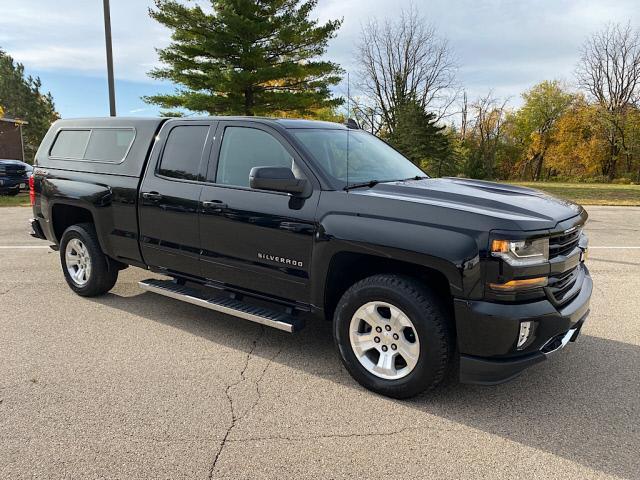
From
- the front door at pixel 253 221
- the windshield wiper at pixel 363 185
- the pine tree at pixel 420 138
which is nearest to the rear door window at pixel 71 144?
the front door at pixel 253 221

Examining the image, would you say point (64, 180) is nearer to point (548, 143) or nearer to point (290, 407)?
point (290, 407)

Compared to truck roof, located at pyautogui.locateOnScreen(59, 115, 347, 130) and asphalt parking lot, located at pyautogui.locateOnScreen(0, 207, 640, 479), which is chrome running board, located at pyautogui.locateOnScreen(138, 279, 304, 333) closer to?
asphalt parking lot, located at pyautogui.locateOnScreen(0, 207, 640, 479)

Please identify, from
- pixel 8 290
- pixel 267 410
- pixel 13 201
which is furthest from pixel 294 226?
pixel 13 201

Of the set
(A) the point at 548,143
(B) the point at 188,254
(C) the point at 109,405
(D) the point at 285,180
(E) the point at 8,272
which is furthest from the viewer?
(A) the point at 548,143

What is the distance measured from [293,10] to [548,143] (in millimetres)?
47832

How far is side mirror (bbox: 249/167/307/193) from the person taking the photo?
3.49 metres

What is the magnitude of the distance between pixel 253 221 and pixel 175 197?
3.11 feet

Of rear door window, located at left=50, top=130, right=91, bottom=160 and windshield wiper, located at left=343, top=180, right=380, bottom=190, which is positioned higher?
rear door window, located at left=50, top=130, right=91, bottom=160

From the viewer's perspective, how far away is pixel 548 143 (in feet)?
200

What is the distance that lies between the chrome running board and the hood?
1116 mm

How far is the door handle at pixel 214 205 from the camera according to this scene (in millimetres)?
4041

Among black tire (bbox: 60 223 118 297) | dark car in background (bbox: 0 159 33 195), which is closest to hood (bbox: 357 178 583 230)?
black tire (bbox: 60 223 118 297)

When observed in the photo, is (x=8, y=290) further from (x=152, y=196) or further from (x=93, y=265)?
(x=152, y=196)

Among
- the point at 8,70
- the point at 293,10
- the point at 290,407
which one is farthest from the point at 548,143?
the point at 290,407
